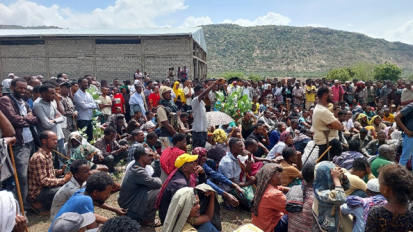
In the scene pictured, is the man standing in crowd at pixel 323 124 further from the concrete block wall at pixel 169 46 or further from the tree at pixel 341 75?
the tree at pixel 341 75

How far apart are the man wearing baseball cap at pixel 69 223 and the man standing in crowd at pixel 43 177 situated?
2146 mm

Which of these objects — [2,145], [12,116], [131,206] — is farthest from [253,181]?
[12,116]

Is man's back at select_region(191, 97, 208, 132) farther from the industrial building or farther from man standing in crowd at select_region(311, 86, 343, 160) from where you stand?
the industrial building

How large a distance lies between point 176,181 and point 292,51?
64.7 metres

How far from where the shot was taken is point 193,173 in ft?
13.8

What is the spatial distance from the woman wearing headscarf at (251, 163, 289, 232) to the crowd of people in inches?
0.5

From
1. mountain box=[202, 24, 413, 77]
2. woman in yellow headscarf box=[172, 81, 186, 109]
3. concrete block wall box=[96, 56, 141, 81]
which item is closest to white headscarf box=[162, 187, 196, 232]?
woman in yellow headscarf box=[172, 81, 186, 109]

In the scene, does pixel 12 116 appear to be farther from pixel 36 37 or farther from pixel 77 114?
pixel 36 37

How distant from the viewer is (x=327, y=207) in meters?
2.93

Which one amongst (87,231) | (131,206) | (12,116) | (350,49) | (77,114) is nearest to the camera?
(87,231)

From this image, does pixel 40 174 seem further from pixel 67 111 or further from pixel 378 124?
pixel 378 124

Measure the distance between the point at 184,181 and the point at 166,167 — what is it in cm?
76

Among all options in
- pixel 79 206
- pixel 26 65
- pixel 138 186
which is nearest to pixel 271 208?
pixel 138 186

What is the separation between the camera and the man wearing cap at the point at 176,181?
3703 millimetres
